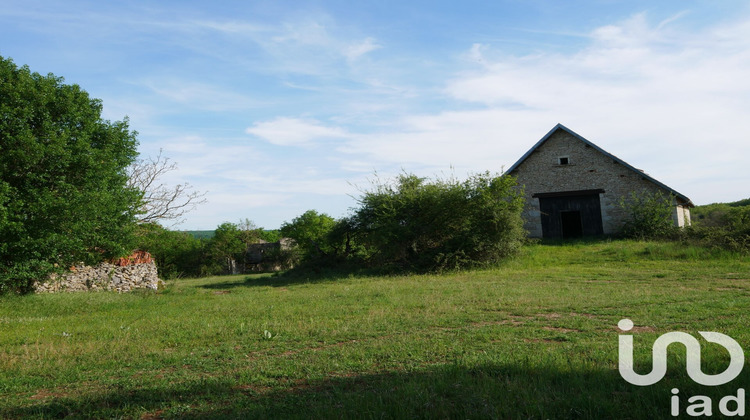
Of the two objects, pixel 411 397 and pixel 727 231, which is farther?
pixel 727 231

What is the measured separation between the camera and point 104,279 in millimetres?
19656

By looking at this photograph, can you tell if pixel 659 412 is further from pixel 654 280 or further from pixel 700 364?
pixel 654 280

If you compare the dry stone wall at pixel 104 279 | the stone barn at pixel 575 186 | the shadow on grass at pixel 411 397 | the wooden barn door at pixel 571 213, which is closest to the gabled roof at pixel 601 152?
the stone barn at pixel 575 186

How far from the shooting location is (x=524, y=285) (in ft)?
48.2

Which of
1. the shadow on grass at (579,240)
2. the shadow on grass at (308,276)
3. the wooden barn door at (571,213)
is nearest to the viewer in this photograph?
the shadow on grass at (308,276)

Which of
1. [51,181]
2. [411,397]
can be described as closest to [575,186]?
[51,181]

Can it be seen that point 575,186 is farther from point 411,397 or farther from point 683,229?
point 411,397

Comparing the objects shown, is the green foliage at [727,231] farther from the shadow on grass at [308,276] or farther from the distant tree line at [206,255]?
the distant tree line at [206,255]

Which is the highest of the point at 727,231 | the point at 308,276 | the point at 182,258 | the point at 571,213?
the point at 571,213

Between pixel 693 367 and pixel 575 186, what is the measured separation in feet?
84.7

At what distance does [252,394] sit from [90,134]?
53.0 feet

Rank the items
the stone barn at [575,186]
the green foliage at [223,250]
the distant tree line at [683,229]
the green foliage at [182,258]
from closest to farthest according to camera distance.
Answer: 1. the distant tree line at [683,229]
2. the stone barn at [575,186]
3. the green foliage at [182,258]
4. the green foliage at [223,250]

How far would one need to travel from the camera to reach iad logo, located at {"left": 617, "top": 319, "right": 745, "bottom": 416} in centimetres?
419

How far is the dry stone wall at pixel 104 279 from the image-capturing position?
18078 millimetres
